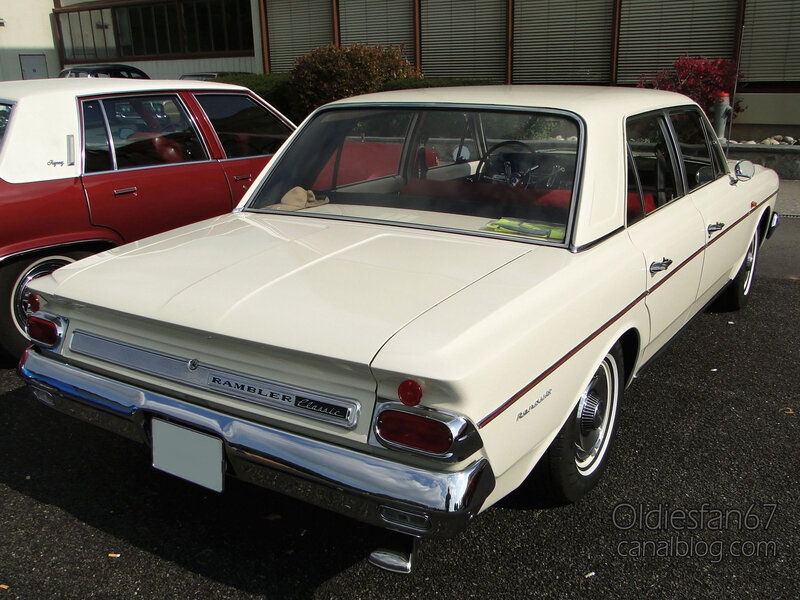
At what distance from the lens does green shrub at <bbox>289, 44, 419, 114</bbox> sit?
1246 cm

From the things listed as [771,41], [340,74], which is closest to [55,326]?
[340,74]

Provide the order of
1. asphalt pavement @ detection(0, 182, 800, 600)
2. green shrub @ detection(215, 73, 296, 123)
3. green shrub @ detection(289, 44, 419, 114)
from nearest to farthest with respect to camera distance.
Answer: asphalt pavement @ detection(0, 182, 800, 600) → green shrub @ detection(289, 44, 419, 114) → green shrub @ detection(215, 73, 296, 123)

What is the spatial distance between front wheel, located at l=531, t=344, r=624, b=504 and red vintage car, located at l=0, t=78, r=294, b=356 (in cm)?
272

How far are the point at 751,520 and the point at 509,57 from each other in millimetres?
13435

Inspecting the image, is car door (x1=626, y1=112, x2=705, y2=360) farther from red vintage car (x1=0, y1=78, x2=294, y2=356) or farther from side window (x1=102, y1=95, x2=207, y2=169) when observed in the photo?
side window (x1=102, y1=95, x2=207, y2=169)

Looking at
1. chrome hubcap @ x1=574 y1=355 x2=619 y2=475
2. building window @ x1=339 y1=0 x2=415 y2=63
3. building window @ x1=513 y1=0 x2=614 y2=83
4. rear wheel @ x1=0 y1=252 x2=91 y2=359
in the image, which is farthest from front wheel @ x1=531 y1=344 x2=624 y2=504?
building window @ x1=339 y1=0 x2=415 y2=63

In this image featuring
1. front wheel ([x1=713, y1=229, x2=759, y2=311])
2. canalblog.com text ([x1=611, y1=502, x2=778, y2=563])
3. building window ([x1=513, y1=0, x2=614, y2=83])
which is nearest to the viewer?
canalblog.com text ([x1=611, y1=502, x2=778, y2=563])

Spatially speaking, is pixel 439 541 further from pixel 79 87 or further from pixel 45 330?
pixel 79 87

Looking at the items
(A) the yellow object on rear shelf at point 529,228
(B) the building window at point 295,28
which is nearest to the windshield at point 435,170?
(A) the yellow object on rear shelf at point 529,228

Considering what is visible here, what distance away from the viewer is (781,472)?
3064 mm

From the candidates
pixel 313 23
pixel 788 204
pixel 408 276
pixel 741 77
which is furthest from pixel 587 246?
pixel 313 23

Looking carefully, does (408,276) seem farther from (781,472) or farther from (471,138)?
(781,472)

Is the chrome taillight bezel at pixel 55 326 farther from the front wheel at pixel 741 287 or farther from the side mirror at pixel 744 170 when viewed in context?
the front wheel at pixel 741 287

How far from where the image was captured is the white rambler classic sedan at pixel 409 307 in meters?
2.00
